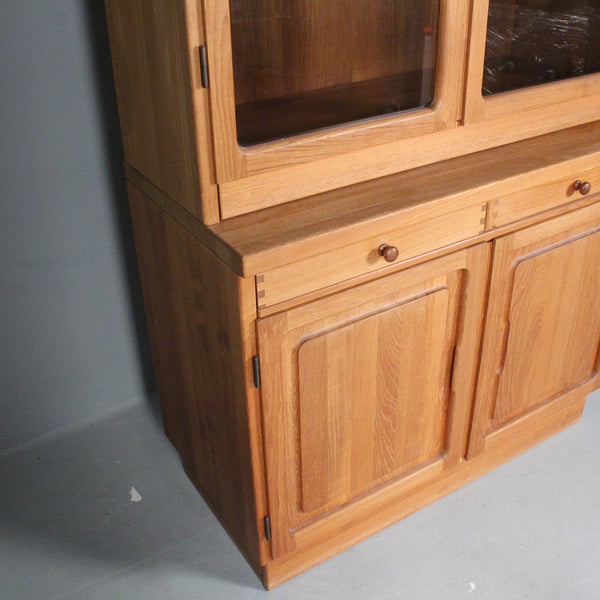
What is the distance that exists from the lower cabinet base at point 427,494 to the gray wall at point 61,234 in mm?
675

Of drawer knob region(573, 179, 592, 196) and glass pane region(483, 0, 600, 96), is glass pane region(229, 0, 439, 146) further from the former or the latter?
drawer knob region(573, 179, 592, 196)

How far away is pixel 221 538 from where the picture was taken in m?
1.59

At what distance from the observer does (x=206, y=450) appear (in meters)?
1.53

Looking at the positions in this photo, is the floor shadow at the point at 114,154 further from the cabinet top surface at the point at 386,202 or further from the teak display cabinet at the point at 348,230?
the cabinet top surface at the point at 386,202

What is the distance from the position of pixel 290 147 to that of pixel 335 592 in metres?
0.91

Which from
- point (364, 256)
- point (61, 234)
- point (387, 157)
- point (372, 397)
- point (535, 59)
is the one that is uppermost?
point (535, 59)

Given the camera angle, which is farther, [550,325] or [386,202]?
[550,325]

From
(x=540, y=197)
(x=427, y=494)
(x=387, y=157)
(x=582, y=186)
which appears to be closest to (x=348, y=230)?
(x=387, y=157)

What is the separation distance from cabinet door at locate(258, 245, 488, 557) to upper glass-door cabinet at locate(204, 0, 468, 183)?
0.83 feet

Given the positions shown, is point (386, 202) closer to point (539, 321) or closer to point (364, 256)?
point (364, 256)

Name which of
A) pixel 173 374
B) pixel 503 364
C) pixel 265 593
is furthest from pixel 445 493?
pixel 173 374

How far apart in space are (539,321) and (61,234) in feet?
3.54

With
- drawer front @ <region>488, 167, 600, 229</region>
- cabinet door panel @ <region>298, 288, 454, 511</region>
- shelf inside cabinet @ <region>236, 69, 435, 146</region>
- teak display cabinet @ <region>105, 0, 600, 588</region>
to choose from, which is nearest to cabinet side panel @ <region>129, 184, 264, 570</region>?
teak display cabinet @ <region>105, 0, 600, 588</region>

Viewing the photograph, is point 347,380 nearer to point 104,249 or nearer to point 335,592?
point 335,592
